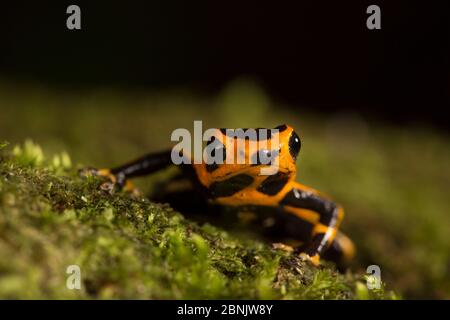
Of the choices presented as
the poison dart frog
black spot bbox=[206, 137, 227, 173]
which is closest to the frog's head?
the poison dart frog

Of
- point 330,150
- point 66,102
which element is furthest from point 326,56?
point 66,102

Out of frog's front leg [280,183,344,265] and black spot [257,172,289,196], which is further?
frog's front leg [280,183,344,265]

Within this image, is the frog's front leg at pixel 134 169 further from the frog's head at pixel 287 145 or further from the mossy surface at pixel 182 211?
the frog's head at pixel 287 145

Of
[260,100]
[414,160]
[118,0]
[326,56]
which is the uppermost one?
[118,0]

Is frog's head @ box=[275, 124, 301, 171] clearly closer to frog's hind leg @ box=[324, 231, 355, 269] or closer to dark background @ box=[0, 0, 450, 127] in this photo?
frog's hind leg @ box=[324, 231, 355, 269]

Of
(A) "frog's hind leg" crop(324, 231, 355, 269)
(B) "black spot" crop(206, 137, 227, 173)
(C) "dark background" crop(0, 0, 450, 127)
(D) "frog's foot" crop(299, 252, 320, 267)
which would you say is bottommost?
(A) "frog's hind leg" crop(324, 231, 355, 269)
